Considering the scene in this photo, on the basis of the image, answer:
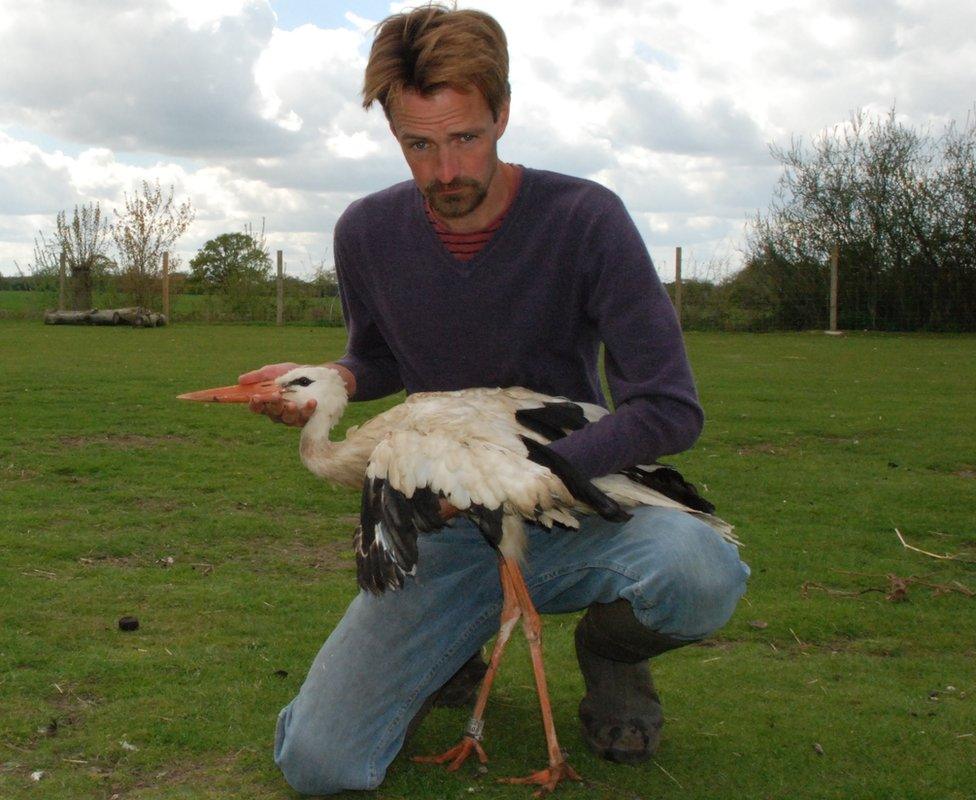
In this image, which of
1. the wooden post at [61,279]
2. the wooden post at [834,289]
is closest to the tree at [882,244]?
the wooden post at [834,289]

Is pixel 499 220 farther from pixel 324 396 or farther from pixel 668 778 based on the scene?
pixel 668 778

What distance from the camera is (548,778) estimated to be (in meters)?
3.72

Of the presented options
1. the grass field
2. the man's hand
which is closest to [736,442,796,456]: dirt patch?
the grass field

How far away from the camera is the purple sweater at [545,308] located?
381cm

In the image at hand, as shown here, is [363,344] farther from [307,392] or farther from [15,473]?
[15,473]

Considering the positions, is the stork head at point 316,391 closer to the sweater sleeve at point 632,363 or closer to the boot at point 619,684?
the sweater sleeve at point 632,363

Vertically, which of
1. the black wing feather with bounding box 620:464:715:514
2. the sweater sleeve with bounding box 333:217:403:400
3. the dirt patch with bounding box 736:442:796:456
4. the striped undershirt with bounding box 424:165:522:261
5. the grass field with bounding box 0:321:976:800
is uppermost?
the striped undershirt with bounding box 424:165:522:261

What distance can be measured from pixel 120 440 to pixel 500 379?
591 cm

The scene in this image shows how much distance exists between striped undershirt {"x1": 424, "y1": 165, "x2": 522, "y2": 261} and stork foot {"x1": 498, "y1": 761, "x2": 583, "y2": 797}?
1816 mm

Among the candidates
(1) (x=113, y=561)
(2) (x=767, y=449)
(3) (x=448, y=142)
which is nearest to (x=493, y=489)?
(3) (x=448, y=142)

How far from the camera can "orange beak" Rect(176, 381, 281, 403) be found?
4.46 meters

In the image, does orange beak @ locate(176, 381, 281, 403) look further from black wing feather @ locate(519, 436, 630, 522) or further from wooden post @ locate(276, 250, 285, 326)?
wooden post @ locate(276, 250, 285, 326)

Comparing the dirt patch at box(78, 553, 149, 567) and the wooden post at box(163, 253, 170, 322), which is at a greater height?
the wooden post at box(163, 253, 170, 322)

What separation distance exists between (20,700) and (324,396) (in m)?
1.59
